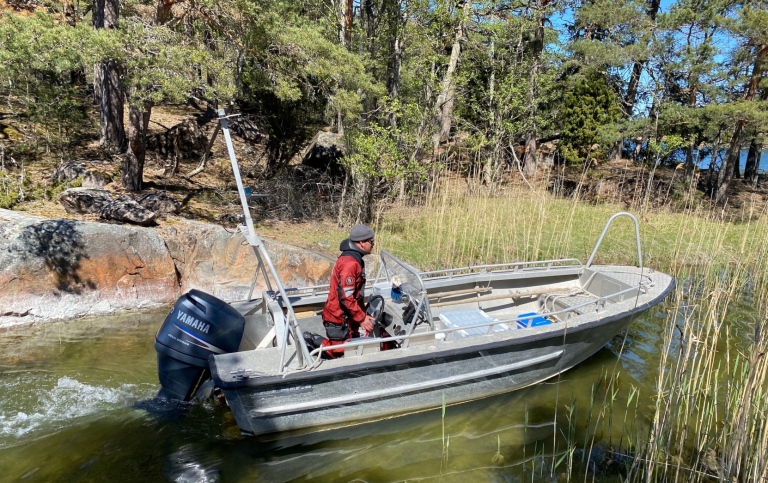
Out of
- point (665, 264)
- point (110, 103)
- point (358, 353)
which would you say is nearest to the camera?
point (358, 353)

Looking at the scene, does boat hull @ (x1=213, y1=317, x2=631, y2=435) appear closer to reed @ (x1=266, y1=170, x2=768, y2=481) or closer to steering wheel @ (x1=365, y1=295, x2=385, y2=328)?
reed @ (x1=266, y1=170, x2=768, y2=481)

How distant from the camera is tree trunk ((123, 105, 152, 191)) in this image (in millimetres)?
9930

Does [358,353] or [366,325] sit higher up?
[366,325]

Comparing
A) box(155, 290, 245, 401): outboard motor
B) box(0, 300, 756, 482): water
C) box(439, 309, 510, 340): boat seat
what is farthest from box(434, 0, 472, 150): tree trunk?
box(155, 290, 245, 401): outboard motor

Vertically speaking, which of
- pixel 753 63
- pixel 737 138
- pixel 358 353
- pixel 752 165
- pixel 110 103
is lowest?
pixel 358 353

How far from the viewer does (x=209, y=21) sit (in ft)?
31.0

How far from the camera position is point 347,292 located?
16.0 ft

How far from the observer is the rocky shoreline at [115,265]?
6859 millimetres

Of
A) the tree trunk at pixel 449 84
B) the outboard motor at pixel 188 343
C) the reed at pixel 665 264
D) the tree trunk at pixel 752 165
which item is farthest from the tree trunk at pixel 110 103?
the tree trunk at pixel 752 165

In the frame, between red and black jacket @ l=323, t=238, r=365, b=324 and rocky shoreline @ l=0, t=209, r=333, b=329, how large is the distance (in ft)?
10.6

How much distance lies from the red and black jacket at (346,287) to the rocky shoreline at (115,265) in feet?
10.6

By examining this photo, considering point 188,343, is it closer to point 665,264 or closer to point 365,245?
point 365,245

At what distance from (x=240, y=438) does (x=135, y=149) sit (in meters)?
7.62

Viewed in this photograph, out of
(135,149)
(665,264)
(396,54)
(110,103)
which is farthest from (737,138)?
(110,103)
